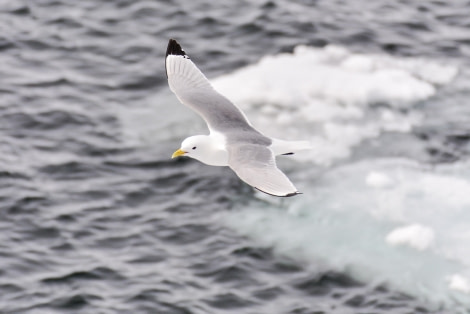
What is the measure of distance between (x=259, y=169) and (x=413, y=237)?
472cm

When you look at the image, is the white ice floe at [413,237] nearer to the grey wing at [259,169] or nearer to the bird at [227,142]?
the bird at [227,142]

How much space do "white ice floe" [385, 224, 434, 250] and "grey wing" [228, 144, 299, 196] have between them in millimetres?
4223

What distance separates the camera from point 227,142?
992cm

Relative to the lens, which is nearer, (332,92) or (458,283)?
(458,283)

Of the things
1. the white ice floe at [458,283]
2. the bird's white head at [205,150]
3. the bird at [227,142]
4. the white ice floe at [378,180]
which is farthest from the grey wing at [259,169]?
the white ice floe at [378,180]

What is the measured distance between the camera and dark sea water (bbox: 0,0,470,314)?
42.0 ft

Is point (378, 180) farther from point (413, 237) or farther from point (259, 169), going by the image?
point (259, 169)

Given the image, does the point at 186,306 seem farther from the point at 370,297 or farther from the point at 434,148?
the point at 434,148

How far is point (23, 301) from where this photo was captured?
12461 mm

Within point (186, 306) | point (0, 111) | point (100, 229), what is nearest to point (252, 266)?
point (186, 306)

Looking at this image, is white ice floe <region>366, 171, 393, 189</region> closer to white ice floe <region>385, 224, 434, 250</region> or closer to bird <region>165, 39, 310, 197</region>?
white ice floe <region>385, 224, 434, 250</region>

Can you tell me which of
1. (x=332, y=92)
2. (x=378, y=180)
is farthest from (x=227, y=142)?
(x=332, y=92)

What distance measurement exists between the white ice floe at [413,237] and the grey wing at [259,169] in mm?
4223

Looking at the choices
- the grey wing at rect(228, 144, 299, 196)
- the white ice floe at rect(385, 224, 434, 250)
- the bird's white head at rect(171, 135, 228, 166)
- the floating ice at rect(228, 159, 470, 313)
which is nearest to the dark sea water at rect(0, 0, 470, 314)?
the floating ice at rect(228, 159, 470, 313)
